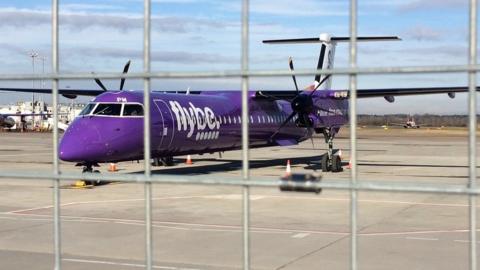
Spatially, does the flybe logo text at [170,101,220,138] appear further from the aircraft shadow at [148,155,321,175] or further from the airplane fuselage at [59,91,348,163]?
the aircraft shadow at [148,155,321,175]

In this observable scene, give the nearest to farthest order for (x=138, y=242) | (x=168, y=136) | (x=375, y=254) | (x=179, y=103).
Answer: (x=375, y=254) < (x=138, y=242) < (x=168, y=136) < (x=179, y=103)

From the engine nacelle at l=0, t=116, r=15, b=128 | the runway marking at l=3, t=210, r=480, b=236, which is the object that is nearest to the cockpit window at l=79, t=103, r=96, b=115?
the runway marking at l=3, t=210, r=480, b=236

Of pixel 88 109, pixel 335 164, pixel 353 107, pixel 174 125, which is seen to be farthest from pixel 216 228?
pixel 335 164

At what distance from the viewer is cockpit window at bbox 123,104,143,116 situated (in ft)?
53.7

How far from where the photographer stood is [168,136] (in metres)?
17.3

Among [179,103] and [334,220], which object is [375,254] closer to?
[334,220]

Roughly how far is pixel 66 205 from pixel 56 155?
914 cm

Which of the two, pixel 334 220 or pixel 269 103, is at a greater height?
pixel 269 103

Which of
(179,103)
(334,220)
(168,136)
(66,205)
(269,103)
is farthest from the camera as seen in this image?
(269,103)

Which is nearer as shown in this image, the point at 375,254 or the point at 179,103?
the point at 375,254

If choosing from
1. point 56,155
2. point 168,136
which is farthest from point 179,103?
point 56,155

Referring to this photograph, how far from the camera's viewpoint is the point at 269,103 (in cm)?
2455

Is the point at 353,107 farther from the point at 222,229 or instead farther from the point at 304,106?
the point at 304,106

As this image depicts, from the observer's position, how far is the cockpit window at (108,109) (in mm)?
16125
